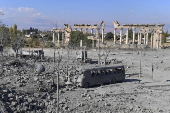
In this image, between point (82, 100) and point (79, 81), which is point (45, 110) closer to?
point (82, 100)

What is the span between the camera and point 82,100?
16.4 meters

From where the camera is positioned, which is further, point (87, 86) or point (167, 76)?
point (167, 76)

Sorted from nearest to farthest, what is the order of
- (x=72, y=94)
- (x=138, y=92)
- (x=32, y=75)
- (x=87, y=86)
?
1. (x=72, y=94)
2. (x=138, y=92)
3. (x=87, y=86)
4. (x=32, y=75)

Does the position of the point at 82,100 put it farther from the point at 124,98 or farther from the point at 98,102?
the point at 124,98

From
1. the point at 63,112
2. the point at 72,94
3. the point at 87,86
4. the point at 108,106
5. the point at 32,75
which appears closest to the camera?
the point at 63,112

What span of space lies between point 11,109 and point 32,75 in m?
9.93

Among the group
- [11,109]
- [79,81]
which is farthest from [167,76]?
[11,109]

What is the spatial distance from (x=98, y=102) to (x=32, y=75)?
8803 millimetres

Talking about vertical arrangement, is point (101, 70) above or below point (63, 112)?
above

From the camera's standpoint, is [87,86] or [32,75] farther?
[32,75]

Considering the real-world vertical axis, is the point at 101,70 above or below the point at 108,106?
above

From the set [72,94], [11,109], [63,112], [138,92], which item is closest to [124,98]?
[138,92]

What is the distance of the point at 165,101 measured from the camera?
56.5 ft

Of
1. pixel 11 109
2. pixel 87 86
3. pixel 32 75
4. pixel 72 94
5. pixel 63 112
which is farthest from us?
pixel 32 75
